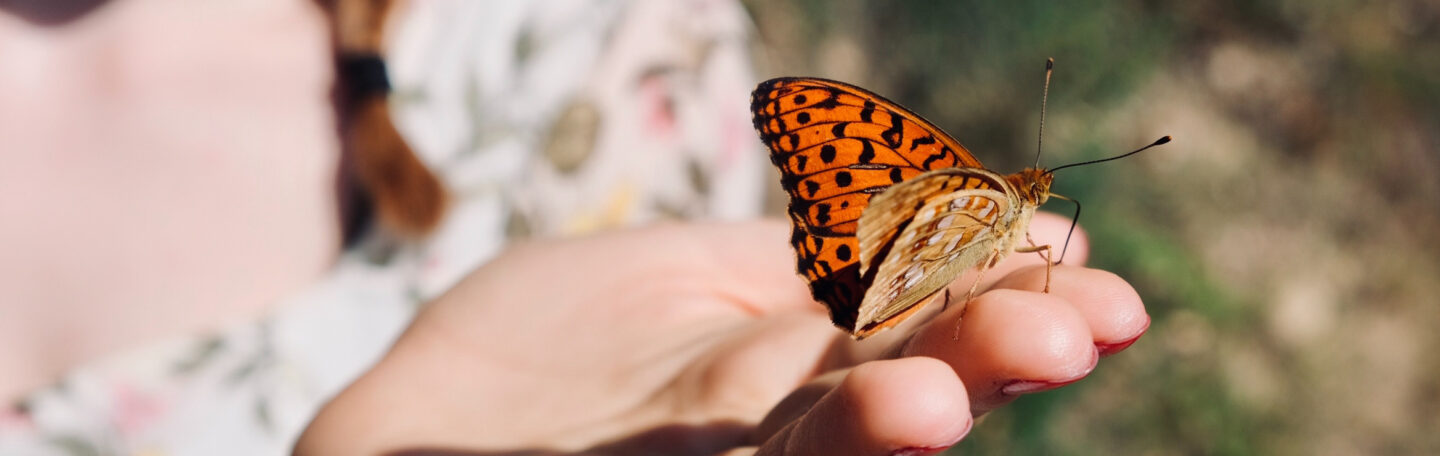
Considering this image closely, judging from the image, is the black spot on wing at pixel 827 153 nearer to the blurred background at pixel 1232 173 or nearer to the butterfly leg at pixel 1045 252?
the butterfly leg at pixel 1045 252

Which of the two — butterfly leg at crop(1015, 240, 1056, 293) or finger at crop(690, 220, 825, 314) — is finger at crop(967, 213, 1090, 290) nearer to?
butterfly leg at crop(1015, 240, 1056, 293)

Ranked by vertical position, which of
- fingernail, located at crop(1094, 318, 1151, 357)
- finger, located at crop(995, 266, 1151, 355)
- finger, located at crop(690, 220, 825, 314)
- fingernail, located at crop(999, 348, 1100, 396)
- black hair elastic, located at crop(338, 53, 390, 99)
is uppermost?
black hair elastic, located at crop(338, 53, 390, 99)

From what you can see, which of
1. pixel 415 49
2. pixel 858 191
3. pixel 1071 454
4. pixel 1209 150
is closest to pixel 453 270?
pixel 415 49

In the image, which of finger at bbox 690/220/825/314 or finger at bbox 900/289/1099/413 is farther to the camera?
finger at bbox 690/220/825/314

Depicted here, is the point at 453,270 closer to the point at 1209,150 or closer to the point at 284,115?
the point at 284,115

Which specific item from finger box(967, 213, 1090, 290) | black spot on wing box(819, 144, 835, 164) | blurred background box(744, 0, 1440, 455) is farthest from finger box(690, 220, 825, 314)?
blurred background box(744, 0, 1440, 455)
